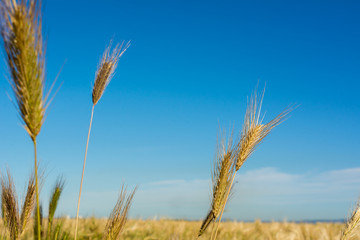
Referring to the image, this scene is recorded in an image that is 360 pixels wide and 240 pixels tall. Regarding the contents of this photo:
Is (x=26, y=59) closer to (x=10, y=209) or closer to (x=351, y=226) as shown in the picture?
(x=10, y=209)

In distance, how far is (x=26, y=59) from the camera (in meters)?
1.90

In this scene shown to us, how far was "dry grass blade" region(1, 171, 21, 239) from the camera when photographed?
8.01ft

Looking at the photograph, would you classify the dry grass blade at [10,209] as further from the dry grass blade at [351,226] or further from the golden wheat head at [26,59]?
the dry grass blade at [351,226]

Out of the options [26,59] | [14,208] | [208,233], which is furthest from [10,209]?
[208,233]

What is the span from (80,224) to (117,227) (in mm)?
3597

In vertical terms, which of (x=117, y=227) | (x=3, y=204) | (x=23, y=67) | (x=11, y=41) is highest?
(x=11, y=41)

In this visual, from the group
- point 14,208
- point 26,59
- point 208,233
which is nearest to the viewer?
point 26,59

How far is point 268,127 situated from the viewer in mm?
2840

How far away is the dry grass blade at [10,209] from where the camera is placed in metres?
2.44

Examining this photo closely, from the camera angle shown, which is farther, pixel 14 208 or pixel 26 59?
pixel 14 208

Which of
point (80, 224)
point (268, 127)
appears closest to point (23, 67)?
point (268, 127)

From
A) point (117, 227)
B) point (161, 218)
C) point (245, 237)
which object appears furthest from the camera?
point (161, 218)

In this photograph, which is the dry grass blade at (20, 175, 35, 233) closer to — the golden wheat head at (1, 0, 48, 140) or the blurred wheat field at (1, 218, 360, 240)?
the golden wheat head at (1, 0, 48, 140)

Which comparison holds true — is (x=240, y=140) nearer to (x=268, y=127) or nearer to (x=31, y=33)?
(x=268, y=127)
